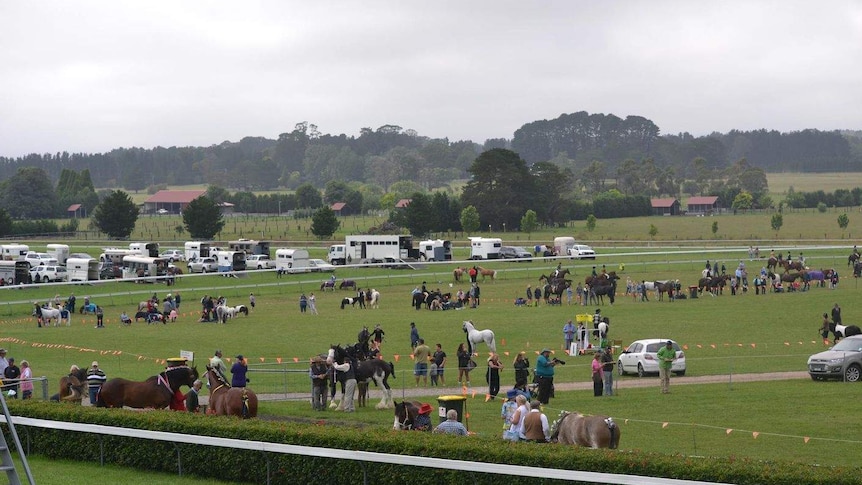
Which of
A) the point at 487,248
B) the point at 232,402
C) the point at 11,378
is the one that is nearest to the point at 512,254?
the point at 487,248

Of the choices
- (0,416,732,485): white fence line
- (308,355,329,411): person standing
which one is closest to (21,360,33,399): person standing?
(308,355,329,411): person standing

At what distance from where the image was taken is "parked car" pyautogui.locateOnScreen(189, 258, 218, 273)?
67.6m

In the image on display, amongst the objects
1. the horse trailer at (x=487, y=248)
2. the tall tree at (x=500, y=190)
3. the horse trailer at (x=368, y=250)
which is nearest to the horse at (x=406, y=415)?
the horse trailer at (x=368, y=250)

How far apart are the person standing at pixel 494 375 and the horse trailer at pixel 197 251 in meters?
48.7

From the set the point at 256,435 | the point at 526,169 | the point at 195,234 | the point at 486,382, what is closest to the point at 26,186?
the point at 195,234

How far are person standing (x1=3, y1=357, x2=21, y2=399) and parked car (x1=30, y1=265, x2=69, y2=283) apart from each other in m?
41.8

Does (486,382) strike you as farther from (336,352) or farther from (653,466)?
(653,466)

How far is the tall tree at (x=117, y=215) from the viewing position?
323ft

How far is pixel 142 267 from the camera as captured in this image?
64250 millimetres

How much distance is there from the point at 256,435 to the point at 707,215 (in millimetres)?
116066

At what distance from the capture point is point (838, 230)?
93438 mm

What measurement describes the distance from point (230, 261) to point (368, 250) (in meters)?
8.52

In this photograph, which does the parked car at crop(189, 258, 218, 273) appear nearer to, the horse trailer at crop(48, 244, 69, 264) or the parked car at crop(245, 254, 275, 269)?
the parked car at crop(245, 254, 275, 269)

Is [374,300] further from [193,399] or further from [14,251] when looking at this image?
[14,251]
